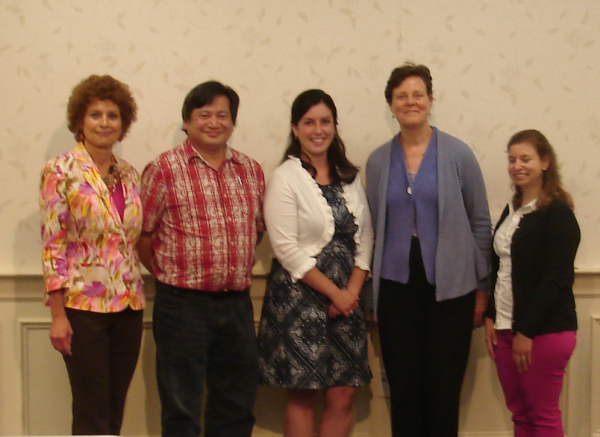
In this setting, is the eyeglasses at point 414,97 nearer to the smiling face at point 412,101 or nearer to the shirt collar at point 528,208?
the smiling face at point 412,101

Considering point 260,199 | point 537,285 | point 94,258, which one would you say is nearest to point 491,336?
point 537,285

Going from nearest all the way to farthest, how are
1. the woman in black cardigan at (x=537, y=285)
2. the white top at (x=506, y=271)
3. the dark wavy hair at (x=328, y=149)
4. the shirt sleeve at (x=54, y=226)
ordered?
1. the shirt sleeve at (x=54, y=226)
2. the woman in black cardigan at (x=537, y=285)
3. the white top at (x=506, y=271)
4. the dark wavy hair at (x=328, y=149)

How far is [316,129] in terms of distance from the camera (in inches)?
80.4

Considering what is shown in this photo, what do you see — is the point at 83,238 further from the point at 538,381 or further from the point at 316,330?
the point at 538,381

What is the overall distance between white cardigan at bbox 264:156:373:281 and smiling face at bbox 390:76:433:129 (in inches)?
14.1

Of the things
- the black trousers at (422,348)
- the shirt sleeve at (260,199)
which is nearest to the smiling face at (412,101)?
the black trousers at (422,348)

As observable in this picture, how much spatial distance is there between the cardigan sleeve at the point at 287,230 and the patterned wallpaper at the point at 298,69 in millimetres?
354

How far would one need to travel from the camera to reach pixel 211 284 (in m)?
1.91

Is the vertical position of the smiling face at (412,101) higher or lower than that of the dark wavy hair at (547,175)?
higher

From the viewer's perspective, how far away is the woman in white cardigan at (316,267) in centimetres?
202

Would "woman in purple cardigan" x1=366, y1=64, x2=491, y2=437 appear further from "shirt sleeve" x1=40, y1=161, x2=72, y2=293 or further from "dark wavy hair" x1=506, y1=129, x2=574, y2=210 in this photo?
"shirt sleeve" x1=40, y1=161, x2=72, y2=293

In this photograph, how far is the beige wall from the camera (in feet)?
7.61

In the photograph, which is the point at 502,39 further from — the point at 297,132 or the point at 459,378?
the point at 459,378

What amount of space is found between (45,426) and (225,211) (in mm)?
1237
